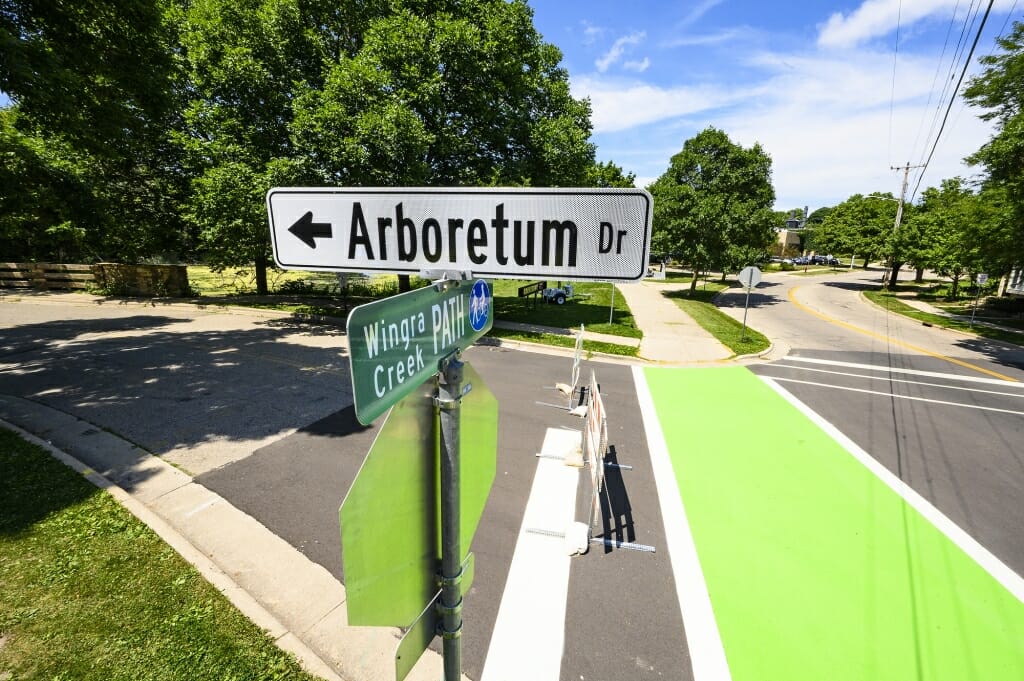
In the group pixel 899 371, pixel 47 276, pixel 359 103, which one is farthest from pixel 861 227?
pixel 47 276

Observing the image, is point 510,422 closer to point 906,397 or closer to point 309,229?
point 309,229

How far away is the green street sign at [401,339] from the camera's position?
1000 millimetres

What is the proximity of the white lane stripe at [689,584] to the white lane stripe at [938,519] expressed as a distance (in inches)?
119

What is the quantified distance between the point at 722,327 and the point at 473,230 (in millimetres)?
17567

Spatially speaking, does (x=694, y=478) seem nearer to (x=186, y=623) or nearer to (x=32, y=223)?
(x=186, y=623)

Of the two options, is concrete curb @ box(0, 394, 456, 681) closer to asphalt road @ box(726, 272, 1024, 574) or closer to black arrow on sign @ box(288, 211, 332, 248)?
black arrow on sign @ box(288, 211, 332, 248)

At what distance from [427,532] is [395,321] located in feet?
2.49

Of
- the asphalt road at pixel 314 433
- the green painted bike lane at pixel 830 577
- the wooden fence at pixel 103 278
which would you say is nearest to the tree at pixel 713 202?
the asphalt road at pixel 314 433

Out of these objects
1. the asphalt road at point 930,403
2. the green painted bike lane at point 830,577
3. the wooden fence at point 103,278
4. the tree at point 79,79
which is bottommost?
the green painted bike lane at point 830,577

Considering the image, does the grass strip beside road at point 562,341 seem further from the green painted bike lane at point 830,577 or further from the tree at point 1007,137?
the tree at point 1007,137

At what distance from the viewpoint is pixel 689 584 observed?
166 inches

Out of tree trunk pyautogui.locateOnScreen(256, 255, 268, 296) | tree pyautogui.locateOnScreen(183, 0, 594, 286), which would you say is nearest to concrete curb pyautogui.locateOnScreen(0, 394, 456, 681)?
tree pyautogui.locateOnScreen(183, 0, 594, 286)

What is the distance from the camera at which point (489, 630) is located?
12.0 ft

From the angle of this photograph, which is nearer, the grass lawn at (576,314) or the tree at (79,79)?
the tree at (79,79)
